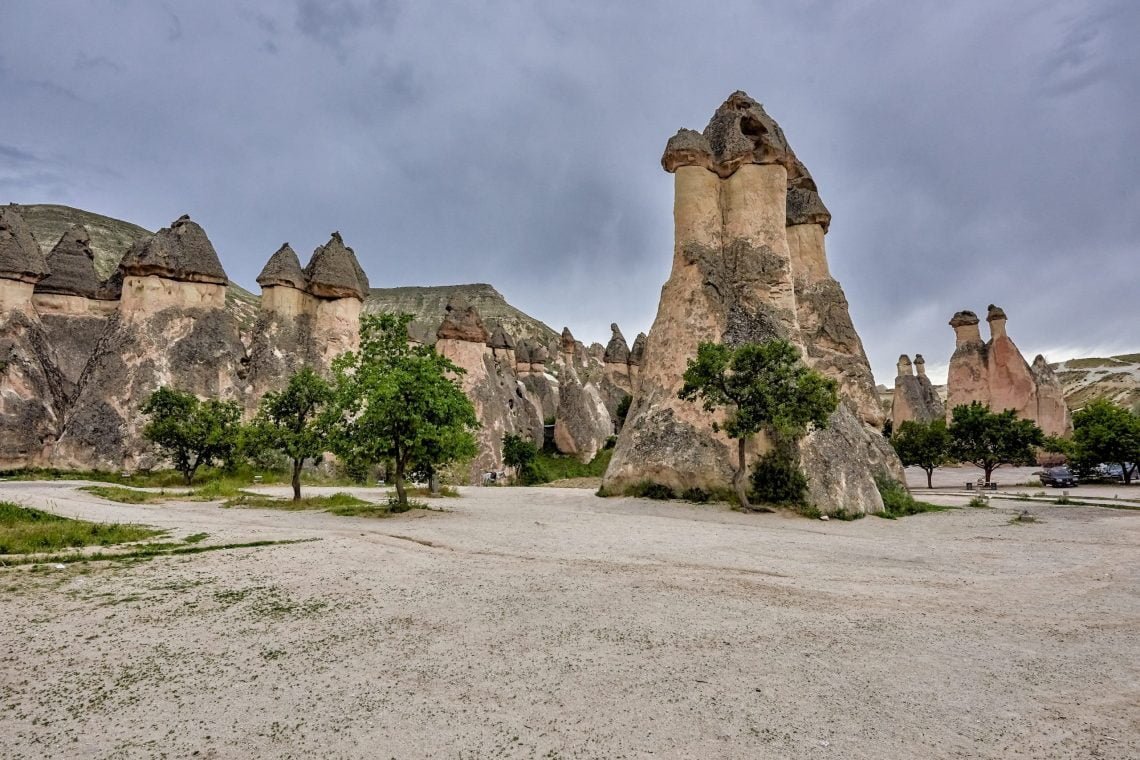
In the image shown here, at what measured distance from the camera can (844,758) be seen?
9.78 ft

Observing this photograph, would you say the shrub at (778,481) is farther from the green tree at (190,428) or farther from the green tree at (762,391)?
the green tree at (190,428)

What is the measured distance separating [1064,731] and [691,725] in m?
2.20

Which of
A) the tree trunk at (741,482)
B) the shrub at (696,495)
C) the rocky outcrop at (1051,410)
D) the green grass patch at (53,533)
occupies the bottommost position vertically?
the green grass patch at (53,533)

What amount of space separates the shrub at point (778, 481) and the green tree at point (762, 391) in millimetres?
353

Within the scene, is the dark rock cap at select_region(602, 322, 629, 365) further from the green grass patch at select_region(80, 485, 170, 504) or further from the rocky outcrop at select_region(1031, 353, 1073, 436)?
the green grass patch at select_region(80, 485, 170, 504)

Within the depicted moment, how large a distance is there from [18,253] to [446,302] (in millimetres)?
78123

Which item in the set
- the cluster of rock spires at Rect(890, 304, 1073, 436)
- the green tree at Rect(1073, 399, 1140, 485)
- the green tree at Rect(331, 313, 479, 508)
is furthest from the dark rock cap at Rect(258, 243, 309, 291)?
the cluster of rock spires at Rect(890, 304, 1073, 436)

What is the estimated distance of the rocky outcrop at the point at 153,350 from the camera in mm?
24438

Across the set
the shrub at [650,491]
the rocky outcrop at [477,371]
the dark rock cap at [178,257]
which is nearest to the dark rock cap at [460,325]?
the rocky outcrop at [477,371]

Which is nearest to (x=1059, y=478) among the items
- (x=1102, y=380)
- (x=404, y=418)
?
(x=404, y=418)

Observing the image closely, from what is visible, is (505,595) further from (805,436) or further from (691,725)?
(805,436)

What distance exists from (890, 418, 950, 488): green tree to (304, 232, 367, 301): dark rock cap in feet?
102

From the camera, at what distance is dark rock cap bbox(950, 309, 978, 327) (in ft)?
163

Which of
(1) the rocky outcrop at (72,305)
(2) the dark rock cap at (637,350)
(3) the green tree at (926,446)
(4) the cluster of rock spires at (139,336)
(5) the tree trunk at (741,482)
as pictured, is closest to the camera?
(5) the tree trunk at (741,482)
